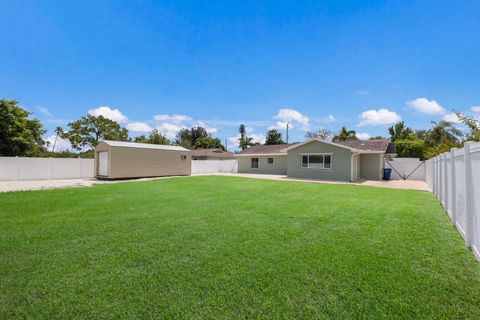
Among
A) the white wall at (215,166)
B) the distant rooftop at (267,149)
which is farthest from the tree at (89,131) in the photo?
the distant rooftop at (267,149)

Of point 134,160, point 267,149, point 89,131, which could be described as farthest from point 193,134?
point 134,160

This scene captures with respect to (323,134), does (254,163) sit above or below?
below

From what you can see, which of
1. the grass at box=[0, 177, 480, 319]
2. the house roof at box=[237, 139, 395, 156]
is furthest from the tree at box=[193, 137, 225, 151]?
the grass at box=[0, 177, 480, 319]

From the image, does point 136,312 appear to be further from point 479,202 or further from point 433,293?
point 479,202

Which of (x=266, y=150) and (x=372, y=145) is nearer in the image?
(x=372, y=145)

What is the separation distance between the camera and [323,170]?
18.6 m

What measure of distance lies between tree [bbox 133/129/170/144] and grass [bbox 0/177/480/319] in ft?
115

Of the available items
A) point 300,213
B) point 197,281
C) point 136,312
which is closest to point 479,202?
point 300,213

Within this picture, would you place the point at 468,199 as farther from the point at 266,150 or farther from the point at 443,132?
the point at 443,132

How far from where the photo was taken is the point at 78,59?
48.8 ft

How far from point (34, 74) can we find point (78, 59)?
456 cm

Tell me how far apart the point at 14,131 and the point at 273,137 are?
3913 centimetres

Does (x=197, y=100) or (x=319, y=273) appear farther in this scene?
(x=197, y=100)

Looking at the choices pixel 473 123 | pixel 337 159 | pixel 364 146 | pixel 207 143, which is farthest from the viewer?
pixel 207 143
